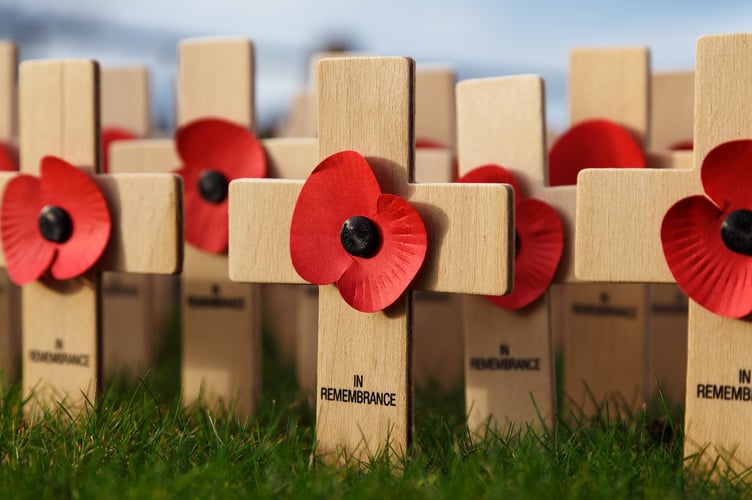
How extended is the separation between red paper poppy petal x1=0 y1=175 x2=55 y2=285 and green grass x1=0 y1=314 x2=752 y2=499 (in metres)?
0.24

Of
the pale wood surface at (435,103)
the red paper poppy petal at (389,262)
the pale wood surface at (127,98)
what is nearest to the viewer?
the red paper poppy petal at (389,262)

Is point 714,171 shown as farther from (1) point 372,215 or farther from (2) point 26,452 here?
(2) point 26,452

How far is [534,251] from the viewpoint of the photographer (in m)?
1.58

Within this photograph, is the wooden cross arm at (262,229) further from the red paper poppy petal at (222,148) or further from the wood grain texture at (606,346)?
the wood grain texture at (606,346)

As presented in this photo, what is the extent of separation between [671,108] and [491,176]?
0.73 m

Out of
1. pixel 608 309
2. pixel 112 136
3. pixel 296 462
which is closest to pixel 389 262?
pixel 296 462

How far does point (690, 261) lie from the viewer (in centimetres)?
135

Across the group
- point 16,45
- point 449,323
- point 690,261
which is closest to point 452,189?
point 690,261

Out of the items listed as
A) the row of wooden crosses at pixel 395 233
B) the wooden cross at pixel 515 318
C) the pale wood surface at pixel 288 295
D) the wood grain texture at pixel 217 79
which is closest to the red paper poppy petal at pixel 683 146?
the row of wooden crosses at pixel 395 233

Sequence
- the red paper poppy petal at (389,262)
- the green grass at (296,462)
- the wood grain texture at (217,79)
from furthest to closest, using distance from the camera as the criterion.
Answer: the wood grain texture at (217,79)
the red paper poppy petal at (389,262)
the green grass at (296,462)

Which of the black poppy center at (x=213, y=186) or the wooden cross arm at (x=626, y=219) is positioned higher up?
the black poppy center at (x=213, y=186)

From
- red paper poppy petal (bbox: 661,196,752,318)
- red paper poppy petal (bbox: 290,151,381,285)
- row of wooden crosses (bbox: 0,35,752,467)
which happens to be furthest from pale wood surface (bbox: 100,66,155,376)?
red paper poppy petal (bbox: 661,196,752,318)

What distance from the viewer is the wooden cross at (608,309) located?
5.93ft

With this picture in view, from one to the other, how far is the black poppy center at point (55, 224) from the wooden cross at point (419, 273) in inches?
15.0
